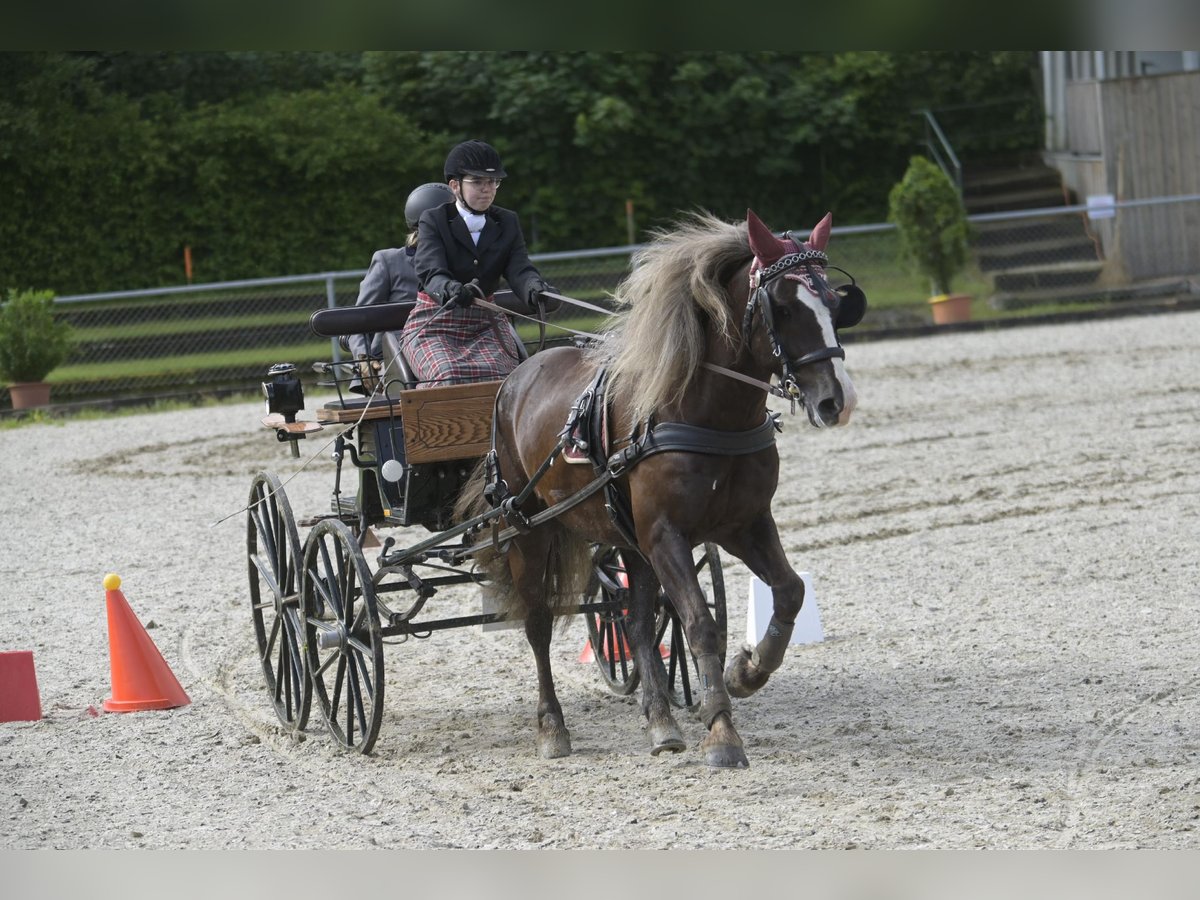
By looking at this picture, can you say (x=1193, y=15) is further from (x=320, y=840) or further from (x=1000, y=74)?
(x=1000, y=74)

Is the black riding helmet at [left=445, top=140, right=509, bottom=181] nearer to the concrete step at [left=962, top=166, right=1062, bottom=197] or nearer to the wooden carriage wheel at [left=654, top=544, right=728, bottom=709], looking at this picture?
the wooden carriage wheel at [left=654, top=544, right=728, bottom=709]

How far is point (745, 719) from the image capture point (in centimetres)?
578

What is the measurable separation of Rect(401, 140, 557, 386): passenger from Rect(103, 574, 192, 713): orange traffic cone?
67.1 inches

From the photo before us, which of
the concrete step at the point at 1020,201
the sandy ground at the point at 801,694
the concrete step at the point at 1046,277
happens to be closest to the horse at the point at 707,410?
the sandy ground at the point at 801,694

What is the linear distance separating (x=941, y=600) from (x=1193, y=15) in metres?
5.58

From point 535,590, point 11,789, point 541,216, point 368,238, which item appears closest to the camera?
point 11,789

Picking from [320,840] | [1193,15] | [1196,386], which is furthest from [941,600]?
[1196,386]

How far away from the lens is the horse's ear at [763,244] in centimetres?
442

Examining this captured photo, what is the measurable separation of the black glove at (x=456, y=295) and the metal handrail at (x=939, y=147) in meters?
18.9

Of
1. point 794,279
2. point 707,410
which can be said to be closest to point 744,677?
point 707,410

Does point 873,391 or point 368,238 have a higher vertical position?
point 368,238

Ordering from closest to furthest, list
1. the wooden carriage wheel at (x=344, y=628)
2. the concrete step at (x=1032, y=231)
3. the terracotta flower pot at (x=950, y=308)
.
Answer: the wooden carriage wheel at (x=344, y=628) < the terracotta flower pot at (x=950, y=308) < the concrete step at (x=1032, y=231)

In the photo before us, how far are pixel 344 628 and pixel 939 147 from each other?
849 inches

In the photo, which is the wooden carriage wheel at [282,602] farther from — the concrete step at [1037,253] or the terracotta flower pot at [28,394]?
the concrete step at [1037,253]
